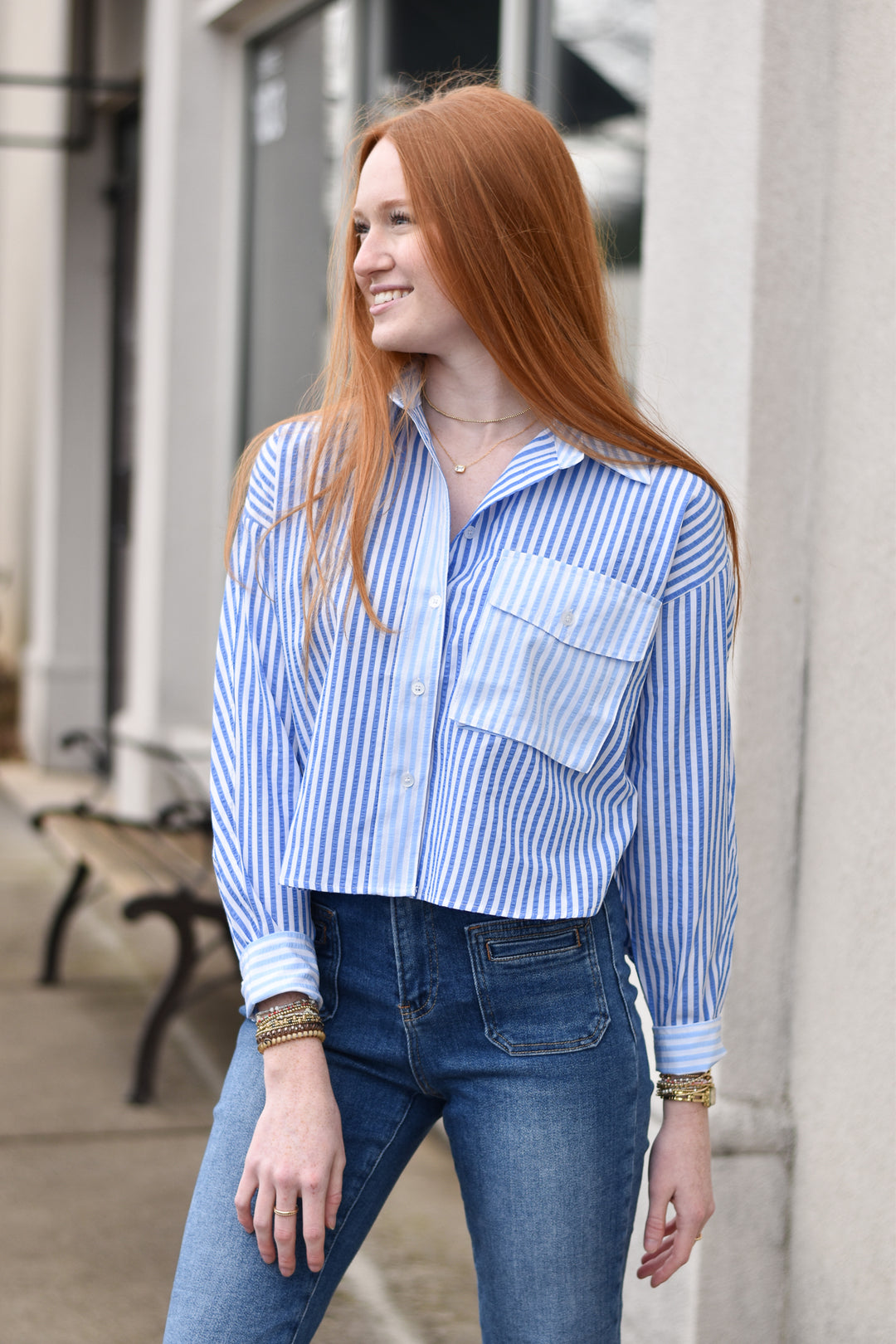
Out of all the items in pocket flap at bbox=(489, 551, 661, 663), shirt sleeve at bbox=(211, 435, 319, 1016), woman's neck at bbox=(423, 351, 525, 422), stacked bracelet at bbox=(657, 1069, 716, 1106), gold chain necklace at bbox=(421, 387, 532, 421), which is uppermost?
woman's neck at bbox=(423, 351, 525, 422)

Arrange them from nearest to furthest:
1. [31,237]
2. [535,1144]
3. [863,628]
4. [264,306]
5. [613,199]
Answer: [535,1144] < [863,628] < [613,199] < [264,306] < [31,237]

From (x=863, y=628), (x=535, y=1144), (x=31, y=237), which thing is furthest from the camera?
(x=31, y=237)

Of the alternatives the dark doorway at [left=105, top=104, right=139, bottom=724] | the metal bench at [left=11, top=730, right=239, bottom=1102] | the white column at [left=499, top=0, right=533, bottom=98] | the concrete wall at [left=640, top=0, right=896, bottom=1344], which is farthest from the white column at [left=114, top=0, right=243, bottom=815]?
the concrete wall at [left=640, top=0, right=896, bottom=1344]

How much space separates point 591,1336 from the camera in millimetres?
1394

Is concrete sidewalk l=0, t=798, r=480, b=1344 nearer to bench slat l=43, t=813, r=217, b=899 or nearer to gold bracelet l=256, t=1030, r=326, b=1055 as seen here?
bench slat l=43, t=813, r=217, b=899

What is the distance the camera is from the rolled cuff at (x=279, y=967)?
133 centimetres

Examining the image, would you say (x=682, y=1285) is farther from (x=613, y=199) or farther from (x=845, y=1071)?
(x=613, y=199)

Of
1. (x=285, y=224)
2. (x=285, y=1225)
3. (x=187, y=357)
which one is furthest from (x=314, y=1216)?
(x=187, y=357)

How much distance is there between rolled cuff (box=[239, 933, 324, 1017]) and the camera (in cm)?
133

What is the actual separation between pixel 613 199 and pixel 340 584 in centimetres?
270

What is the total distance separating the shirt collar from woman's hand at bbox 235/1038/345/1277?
2.02 feet

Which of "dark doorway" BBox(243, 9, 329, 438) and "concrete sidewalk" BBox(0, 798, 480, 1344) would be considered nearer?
"concrete sidewalk" BBox(0, 798, 480, 1344)

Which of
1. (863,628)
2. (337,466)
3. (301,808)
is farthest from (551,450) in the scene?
(863,628)

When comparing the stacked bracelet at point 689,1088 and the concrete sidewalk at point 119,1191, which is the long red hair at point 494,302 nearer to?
the stacked bracelet at point 689,1088
